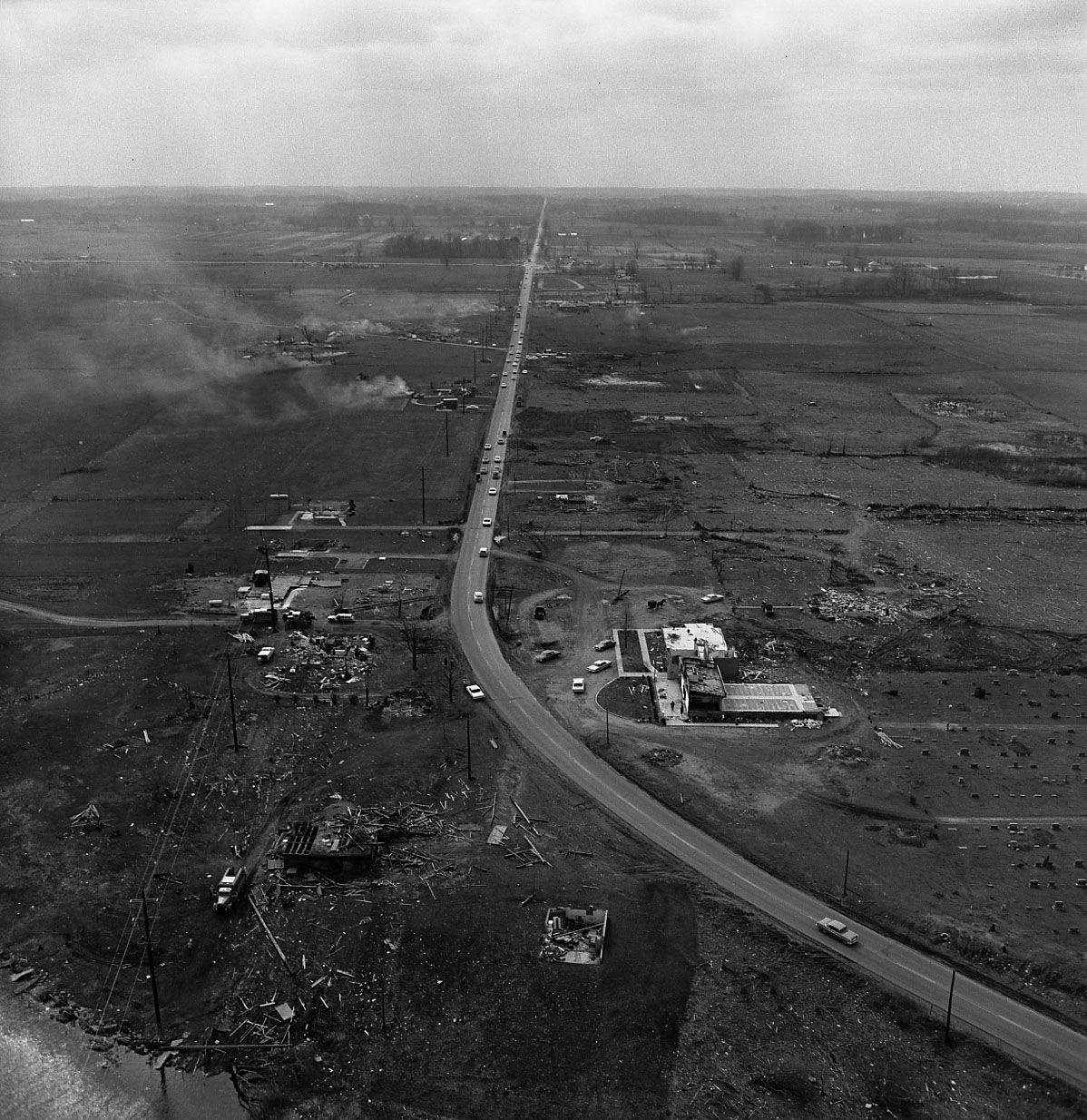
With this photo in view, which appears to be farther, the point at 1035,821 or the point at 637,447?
the point at 637,447

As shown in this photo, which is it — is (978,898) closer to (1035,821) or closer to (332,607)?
(1035,821)

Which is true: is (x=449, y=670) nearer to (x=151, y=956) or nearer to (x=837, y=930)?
(x=151, y=956)

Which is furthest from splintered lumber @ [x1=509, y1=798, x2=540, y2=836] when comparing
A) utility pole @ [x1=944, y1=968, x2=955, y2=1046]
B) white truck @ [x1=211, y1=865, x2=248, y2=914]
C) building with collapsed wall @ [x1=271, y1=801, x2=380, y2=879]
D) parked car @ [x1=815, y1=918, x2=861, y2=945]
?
utility pole @ [x1=944, y1=968, x2=955, y2=1046]

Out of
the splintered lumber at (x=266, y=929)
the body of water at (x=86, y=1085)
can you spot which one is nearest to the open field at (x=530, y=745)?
the splintered lumber at (x=266, y=929)

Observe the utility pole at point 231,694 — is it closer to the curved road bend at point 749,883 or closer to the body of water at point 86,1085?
the curved road bend at point 749,883

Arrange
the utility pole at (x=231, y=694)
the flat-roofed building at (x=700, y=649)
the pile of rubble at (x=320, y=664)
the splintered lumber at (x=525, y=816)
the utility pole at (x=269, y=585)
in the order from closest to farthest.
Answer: the splintered lumber at (x=525, y=816)
the utility pole at (x=231, y=694)
the pile of rubble at (x=320, y=664)
the flat-roofed building at (x=700, y=649)
the utility pole at (x=269, y=585)

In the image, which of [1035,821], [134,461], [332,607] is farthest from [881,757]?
[134,461]
